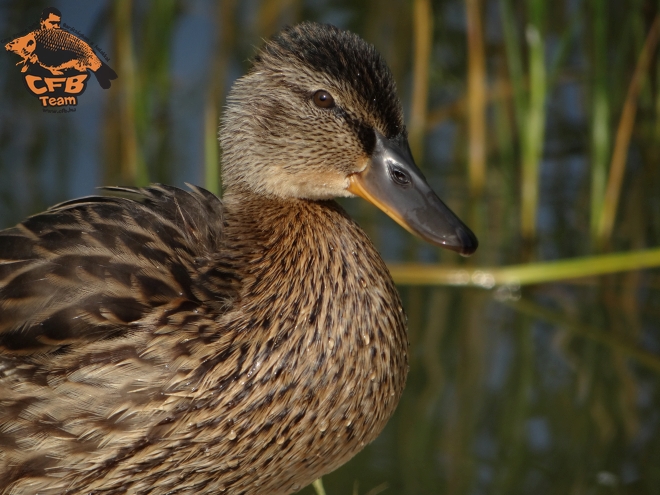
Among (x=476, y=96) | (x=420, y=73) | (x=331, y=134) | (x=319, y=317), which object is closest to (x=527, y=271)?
(x=476, y=96)

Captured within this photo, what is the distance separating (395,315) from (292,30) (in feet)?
3.10

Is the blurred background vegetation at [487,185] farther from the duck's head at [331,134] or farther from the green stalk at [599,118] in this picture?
the duck's head at [331,134]

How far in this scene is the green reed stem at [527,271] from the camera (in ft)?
16.8

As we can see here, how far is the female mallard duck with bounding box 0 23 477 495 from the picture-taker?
281 cm

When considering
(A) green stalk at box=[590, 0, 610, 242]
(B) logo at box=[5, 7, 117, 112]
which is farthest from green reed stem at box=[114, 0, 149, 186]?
(A) green stalk at box=[590, 0, 610, 242]

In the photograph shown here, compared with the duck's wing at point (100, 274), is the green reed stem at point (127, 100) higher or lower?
higher

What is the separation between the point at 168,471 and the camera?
2.86 meters

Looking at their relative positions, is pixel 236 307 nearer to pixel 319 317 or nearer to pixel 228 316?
pixel 228 316

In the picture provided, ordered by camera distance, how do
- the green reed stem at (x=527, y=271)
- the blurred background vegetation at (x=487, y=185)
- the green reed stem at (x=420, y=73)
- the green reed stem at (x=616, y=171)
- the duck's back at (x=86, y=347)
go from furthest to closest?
1. the green reed stem at (x=420, y=73)
2. the green reed stem at (x=616, y=171)
3. the green reed stem at (x=527, y=271)
4. the blurred background vegetation at (x=487, y=185)
5. the duck's back at (x=86, y=347)

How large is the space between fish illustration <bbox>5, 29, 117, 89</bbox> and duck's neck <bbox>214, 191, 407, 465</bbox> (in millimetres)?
1664

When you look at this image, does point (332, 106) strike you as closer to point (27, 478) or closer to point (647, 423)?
point (27, 478)

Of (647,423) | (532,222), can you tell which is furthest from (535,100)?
(647,423)

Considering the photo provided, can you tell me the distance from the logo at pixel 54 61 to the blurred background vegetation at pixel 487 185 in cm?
32

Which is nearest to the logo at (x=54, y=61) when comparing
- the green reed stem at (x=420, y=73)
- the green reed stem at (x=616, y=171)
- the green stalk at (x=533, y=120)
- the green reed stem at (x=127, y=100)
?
the green reed stem at (x=127, y=100)
